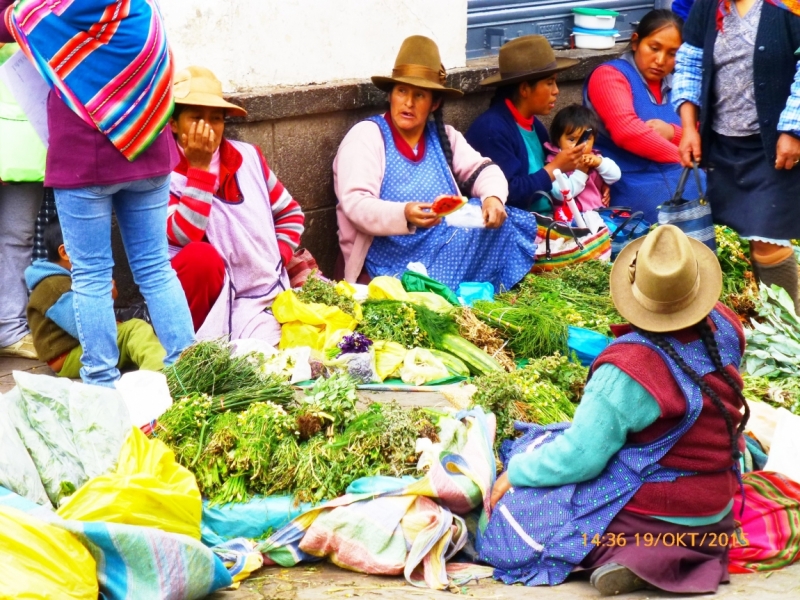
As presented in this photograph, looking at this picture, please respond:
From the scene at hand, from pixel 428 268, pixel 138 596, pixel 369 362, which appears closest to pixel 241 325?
pixel 369 362

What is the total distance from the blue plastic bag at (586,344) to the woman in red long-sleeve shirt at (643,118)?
2166 mm

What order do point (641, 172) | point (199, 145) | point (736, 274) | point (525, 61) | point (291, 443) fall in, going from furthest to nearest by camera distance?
point (641, 172)
point (525, 61)
point (736, 274)
point (199, 145)
point (291, 443)

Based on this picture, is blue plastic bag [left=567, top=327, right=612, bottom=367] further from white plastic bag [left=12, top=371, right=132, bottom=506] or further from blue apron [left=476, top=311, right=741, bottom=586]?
white plastic bag [left=12, top=371, right=132, bottom=506]

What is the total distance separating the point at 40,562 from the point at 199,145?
254cm

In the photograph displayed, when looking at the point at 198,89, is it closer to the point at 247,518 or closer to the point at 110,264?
the point at 110,264

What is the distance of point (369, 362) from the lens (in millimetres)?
4871

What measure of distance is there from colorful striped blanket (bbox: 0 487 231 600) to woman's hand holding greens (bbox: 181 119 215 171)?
7.54ft

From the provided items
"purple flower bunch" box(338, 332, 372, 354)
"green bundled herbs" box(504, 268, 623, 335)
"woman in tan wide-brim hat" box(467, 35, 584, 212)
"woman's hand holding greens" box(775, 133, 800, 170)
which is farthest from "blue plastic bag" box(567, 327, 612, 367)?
"woman in tan wide-brim hat" box(467, 35, 584, 212)

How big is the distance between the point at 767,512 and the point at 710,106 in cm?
222

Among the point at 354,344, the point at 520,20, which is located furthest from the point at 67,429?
the point at 520,20

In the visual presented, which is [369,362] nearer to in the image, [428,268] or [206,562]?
[428,268]

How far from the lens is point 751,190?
506 centimetres

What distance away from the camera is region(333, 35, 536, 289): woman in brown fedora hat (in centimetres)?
602

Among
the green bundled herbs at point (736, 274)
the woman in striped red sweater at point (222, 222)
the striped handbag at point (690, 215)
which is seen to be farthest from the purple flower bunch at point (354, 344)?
the green bundled herbs at point (736, 274)
